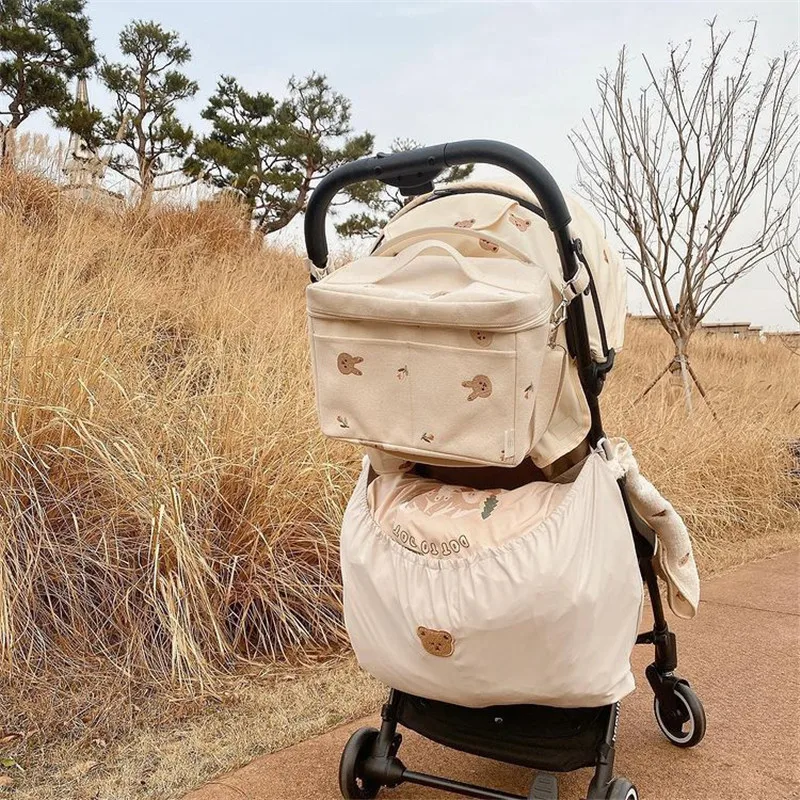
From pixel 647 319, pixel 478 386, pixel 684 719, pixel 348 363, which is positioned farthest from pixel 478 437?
pixel 647 319

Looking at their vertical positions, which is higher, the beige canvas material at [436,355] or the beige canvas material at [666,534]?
the beige canvas material at [436,355]

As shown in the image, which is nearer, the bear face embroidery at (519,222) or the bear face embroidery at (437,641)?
the bear face embroidery at (437,641)

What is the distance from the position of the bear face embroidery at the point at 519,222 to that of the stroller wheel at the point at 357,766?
1.35m

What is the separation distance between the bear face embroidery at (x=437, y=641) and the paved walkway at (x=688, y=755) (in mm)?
709

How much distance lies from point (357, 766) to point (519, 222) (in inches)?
56.3

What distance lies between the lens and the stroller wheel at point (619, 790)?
187cm

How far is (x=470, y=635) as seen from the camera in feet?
5.72

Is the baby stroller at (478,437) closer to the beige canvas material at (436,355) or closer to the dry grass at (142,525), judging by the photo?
the beige canvas material at (436,355)

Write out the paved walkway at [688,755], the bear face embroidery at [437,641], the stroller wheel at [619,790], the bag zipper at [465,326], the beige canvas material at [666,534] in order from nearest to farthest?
the bag zipper at [465,326]
the bear face embroidery at [437,641]
the stroller wheel at [619,790]
the beige canvas material at [666,534]
the paved walkway at [688,755]

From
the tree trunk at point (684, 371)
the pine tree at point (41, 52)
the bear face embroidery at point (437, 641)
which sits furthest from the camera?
the pine tree at point (41, 52)

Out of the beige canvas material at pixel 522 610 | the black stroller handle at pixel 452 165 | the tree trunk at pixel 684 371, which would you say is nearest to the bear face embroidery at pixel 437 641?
the beige canvas material at pixel 522 610

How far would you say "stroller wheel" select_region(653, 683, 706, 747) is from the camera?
2404 mm

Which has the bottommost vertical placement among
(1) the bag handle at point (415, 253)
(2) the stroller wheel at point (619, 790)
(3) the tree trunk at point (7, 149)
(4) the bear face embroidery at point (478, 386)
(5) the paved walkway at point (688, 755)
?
(5) the paved walkway at point (688, 755)

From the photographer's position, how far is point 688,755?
97.3 inches
